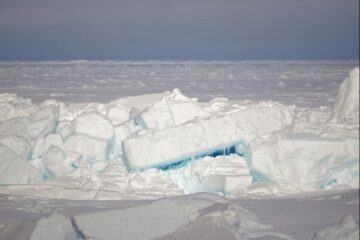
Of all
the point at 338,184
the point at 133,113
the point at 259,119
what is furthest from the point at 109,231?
the point at 133,113

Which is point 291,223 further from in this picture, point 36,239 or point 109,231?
point 36,239

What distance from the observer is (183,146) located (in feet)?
18.7

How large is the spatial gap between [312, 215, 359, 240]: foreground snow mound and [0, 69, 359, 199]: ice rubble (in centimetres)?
71

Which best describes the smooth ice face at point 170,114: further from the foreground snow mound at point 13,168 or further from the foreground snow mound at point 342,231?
the foreground snow mound at point 342,231

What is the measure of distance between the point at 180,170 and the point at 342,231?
8.53 feet

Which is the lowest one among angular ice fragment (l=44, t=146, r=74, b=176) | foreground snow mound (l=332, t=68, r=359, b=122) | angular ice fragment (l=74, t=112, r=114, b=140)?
angular ice fragment (l=44, t=146, r=74, b=176)

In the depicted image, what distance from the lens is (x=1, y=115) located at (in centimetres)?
718

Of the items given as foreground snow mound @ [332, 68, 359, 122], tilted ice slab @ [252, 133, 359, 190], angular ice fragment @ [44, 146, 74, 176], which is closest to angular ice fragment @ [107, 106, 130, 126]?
angular ice fragment @ [44, 146, 74, 176]

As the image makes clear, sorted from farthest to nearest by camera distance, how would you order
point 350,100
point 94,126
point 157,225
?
1. point 94,126
2. point 350,100
3. point 157,225

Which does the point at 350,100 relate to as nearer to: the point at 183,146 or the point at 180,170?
the point at 183,146

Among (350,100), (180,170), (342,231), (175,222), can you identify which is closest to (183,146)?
(180,170)

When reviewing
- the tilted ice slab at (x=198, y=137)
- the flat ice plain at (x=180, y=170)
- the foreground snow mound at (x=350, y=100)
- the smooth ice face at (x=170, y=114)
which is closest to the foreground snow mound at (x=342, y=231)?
the flat ice plain at (x=180, y=170)

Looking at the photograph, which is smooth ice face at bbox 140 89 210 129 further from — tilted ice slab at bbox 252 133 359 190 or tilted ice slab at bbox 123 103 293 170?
tilted ice slab at bbox 252 133 359 190

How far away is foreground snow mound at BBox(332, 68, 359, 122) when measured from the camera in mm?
4355
